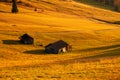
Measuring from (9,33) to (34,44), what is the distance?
28.9ft

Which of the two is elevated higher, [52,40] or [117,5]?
[52,40]

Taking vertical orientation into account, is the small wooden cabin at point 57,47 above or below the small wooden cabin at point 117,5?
above

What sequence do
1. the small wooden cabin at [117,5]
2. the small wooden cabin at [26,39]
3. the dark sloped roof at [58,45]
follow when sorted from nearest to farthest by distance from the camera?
the dark sloped roof at [58,45], the small wooden cabin at [26,39], the small wooden cabin at [117,5]

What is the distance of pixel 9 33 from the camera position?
→ 8431 cm

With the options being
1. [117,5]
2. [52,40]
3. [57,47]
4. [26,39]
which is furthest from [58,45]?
[117,5]

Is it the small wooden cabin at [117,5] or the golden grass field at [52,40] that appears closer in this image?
the golden grass field at [52,40]

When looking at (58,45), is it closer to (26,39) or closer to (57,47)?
(57,47)

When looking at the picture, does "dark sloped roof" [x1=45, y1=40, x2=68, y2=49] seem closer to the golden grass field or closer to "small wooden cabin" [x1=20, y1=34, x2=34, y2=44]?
the golden grass field

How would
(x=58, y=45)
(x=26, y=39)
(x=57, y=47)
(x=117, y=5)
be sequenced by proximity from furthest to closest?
(x=117, y=5) → (x=26, y=39) → (x=58, y=45) → (x=57, y=47)

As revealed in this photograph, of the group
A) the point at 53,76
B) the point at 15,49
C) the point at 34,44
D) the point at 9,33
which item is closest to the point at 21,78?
the point at 53,76

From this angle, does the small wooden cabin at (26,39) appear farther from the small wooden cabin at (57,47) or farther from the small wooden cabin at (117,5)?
the small wooden cabin at (117,5)

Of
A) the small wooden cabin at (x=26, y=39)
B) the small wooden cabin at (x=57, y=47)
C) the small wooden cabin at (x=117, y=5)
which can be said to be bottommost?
the small wooden cabin at (x=117, y=5)

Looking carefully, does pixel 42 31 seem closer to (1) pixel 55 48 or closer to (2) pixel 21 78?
(1) pixel 55 48

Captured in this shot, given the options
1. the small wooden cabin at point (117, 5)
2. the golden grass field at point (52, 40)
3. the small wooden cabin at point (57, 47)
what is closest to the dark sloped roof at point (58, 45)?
the small wooden cabin at point (57, 47)
